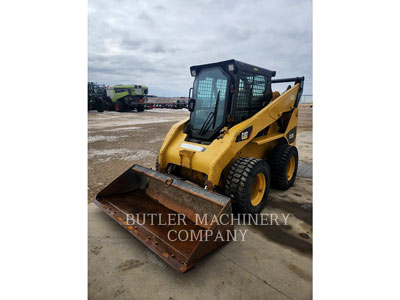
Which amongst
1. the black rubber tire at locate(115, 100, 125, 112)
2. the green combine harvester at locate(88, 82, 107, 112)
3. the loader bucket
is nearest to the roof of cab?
the loader bucket

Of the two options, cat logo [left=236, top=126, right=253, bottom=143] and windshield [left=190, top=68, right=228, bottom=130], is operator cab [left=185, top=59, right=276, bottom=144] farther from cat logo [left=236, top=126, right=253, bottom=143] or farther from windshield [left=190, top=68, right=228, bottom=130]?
cat logo [left=236, top=126, right=253, bottom=143]

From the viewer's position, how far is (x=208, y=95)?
3799 millimetres

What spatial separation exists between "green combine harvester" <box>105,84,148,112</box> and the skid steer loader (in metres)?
18.4

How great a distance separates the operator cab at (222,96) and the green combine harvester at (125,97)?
18.4 meters

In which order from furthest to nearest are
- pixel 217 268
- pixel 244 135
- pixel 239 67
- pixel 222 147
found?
1. pixel 239 67
2. pixel 244 135
3. pixel 222 147
4. pixel 217 268

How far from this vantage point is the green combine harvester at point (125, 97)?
2083 cm

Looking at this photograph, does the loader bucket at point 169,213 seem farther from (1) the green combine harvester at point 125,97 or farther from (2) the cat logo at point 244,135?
(1) the green combine harvester at point 125,97

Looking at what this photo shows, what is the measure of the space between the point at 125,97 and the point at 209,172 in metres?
20.0

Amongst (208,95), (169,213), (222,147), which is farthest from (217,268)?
(208,95)

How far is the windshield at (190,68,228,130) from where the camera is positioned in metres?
3.56

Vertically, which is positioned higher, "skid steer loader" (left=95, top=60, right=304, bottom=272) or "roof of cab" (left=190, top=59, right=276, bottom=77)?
"roof of cab" (left=190, top=59, right=276, bottom=77)

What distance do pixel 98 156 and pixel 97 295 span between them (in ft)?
15.8

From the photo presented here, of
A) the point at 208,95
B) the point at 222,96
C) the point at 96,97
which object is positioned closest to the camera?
the point at 222,96

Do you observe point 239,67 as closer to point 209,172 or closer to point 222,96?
point 222,96
